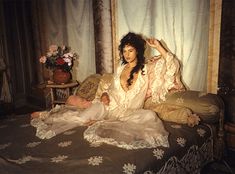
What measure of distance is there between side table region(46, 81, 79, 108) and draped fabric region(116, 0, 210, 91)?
140 cm

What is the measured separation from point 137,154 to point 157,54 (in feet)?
5.79

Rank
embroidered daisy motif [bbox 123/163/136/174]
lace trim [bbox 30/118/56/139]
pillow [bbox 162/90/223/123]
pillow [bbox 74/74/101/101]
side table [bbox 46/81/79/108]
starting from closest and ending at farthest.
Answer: embroidered daisy motif [bbox 123/163/136/174] → lace trim [bbox 30/118/56/139] → pillow [bbox 162/90/223/123] → pillow [bbox 74/74/101/101] → side table [bbox 46/81/79/108]

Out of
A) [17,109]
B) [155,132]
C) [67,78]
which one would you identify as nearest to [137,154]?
[155,132]

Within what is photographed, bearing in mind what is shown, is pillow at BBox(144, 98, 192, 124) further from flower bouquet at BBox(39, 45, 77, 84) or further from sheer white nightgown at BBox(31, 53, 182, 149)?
flower bouquet at BBox(39, 45, 77, 84)

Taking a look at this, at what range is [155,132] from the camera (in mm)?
2596

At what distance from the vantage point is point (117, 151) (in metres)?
2.34

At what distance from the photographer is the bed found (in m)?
2.13

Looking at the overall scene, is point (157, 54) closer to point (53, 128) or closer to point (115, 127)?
point (115, 127)

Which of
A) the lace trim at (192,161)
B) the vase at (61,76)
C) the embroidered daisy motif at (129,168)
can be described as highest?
the vase at (61,76)

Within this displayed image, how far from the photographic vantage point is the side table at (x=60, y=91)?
4480 mm

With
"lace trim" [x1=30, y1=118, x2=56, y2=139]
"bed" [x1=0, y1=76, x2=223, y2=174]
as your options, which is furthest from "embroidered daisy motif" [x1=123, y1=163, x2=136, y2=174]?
"lace trim" [x1=30, y1=118, x2=56, y2=139]

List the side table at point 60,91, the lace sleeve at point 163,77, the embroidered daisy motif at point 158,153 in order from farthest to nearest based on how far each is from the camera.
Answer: the side table at point 60,91, the lace sleeve at point 163,77, the embroidered daisy motif at point 158,153

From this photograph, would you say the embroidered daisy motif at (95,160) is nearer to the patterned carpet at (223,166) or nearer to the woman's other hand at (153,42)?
the patterned carpet at (223,166)

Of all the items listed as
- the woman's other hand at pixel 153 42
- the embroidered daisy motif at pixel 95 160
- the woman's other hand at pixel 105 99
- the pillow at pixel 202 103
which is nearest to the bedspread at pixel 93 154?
the embroidered daisy motif at pixel 95 160
